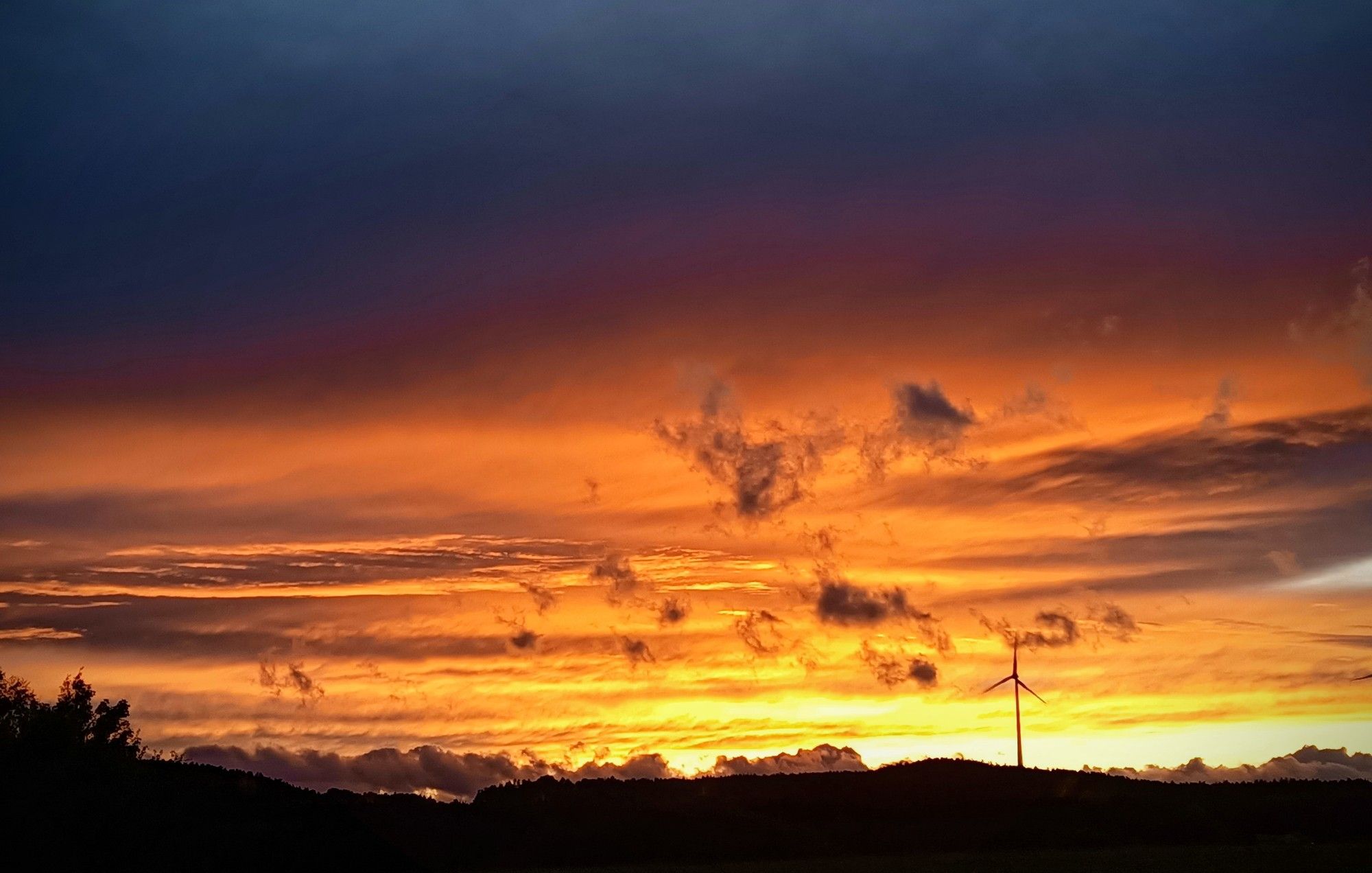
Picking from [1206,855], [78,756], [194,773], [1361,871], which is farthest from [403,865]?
[1206,855]

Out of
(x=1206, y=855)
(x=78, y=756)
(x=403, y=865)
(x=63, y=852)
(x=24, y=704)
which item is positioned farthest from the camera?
(x=1206, y=855)

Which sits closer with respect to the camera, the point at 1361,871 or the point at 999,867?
the point at 1361,871

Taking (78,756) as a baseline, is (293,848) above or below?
below

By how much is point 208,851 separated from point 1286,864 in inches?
4522

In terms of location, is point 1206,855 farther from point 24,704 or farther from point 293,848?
point 24,704

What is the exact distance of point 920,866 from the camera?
17250 cm

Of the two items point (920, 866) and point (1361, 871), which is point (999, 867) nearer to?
point (920, 866)

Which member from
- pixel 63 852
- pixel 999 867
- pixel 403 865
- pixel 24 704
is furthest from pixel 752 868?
pixel 63 852

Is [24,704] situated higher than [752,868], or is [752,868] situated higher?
[24,704]

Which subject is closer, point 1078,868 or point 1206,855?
point 1078,868

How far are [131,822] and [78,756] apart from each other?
31249 millimetres

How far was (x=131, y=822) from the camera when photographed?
10338cm

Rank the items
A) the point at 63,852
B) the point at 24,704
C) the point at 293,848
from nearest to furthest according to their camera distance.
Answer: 1. the point at 63,852
2. the point at 293,848
3. the point at 24,704

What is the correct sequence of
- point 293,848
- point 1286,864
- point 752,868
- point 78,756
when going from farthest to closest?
→ point 752,868, point 1286,864, point 78,756, point 293,848
